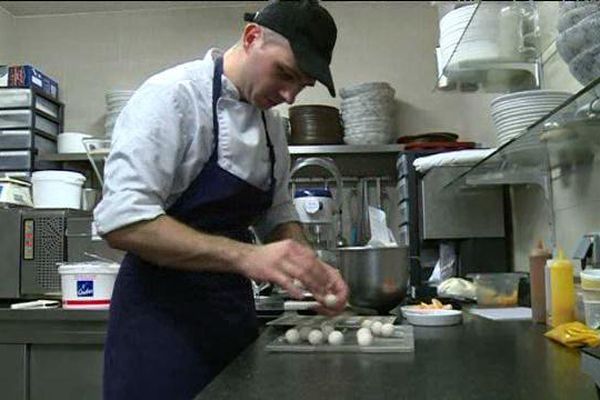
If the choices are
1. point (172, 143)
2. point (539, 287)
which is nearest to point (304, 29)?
point (172, 143)

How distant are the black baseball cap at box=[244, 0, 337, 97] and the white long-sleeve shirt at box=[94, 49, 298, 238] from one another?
0.51ft

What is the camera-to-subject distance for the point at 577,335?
104 centimetres

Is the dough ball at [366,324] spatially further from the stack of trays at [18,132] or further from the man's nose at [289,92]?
the stack of trays at [18,132]

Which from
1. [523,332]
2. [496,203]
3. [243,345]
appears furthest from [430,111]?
[243,345]

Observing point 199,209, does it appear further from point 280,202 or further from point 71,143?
point 71,143

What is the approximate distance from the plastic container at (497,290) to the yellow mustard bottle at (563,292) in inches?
20.0

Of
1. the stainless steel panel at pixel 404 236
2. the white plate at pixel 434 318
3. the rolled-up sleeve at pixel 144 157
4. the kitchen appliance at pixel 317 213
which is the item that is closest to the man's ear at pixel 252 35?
the rolled-up sleeve at pixel 144 157

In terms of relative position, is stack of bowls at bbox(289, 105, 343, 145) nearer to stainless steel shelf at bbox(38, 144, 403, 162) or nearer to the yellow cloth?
stainless steel shelf at bbox(38, 144, 403, 162)

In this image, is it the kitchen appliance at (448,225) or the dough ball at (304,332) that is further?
the kitchen appliance at (448,225)

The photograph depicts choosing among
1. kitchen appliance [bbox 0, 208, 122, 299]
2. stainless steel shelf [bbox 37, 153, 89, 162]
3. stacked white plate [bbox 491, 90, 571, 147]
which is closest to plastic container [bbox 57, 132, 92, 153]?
stainless steel shelf [bbox 37, 153, 89, 162]

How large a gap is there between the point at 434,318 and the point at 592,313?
0.34 m

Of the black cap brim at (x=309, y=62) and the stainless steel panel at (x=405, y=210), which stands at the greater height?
the black cap brim at (x=309, y=62)

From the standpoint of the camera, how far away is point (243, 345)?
1185 millimetres

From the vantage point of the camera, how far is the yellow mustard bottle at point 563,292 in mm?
1218
